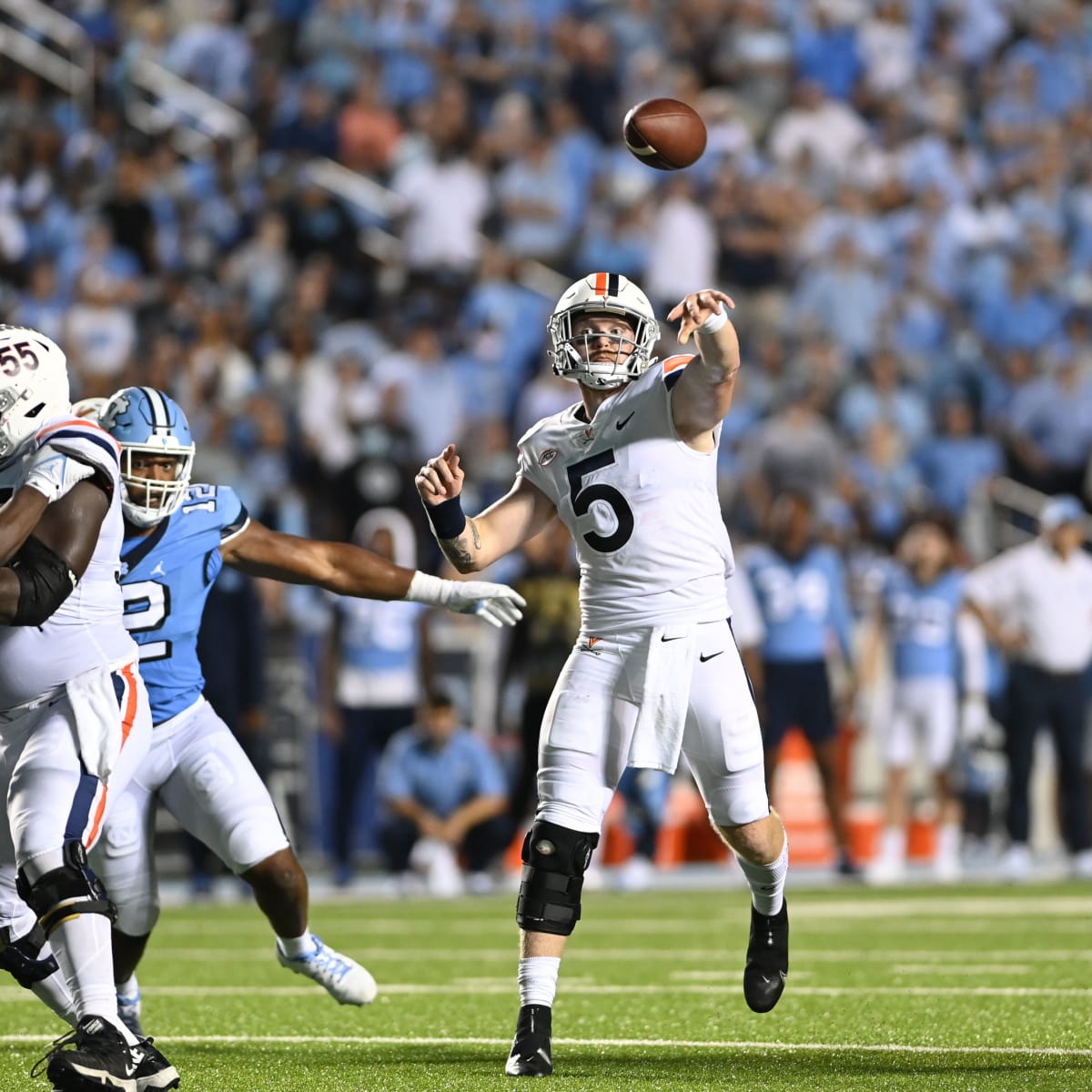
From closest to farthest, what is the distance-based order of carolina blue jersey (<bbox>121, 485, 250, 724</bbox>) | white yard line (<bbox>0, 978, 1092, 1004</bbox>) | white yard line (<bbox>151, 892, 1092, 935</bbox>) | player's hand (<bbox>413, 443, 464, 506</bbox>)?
player's hand (<bbox>413, 443, 464, 506</bbox>), carolina blue jersey (<bbox>121, 485, 250, 724</bbox>), white yard line (<bbox>0, 978, 1092, 1004</bbox>), white yard line (<bbox>151, 892, 1092, 935</bbox>)

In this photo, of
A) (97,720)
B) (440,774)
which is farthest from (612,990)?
(440,774)

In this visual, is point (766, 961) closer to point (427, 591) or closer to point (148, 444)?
point (427, 591)

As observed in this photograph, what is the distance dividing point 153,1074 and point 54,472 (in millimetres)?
1319

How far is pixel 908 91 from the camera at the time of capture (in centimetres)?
1731

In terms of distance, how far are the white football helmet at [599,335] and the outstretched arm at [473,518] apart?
38 cm

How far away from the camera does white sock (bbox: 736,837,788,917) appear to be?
231 inches

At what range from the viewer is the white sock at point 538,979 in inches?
209

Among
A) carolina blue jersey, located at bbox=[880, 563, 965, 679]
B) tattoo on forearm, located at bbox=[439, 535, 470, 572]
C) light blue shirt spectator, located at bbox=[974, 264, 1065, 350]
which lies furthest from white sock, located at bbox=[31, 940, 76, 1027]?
light blue shirt spectator, located at bbox=[974, 264, 1065, 350]

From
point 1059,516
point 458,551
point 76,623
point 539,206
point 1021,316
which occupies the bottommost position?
point 76,623

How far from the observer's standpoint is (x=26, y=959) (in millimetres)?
5344

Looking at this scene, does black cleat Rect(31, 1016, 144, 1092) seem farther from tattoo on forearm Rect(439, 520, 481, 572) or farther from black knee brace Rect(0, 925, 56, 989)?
tattoo on forearm Rect(439, 520, 481, 572)

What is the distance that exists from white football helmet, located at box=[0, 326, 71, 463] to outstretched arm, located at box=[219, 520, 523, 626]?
964 mm

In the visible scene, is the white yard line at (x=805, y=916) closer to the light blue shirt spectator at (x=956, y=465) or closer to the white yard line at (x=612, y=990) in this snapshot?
the white yard line at (x=612, y=990)

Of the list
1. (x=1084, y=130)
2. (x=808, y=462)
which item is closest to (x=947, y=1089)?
(x=808, y=462)
